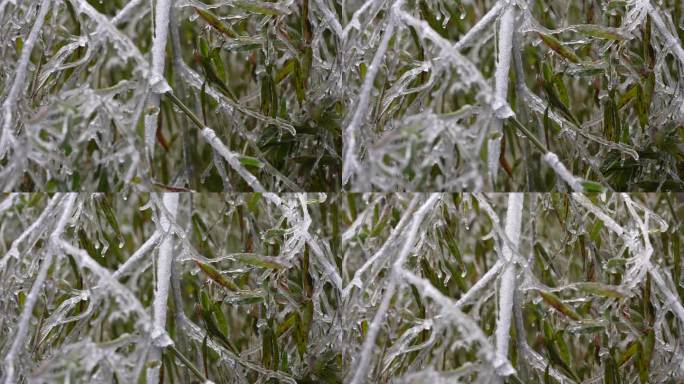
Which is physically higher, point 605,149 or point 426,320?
point 605,149

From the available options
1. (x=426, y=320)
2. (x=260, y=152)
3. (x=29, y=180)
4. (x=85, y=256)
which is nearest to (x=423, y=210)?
(x=426, y=320)

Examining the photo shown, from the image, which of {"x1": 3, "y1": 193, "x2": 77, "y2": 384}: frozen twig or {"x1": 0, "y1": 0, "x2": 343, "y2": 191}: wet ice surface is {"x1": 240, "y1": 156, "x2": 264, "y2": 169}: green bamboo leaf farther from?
{"x1": 3, "y1": 193, "x2": 77, "y2": 384}: frozen twig

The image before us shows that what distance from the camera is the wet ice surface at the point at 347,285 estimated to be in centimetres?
148

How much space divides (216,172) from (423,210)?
0.40m

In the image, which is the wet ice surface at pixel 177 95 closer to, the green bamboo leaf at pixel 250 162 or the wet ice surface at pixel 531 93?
the green bamboo leaf at pixel 250 162

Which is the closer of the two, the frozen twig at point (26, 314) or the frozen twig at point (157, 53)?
the frozen twig at point (26, 314)

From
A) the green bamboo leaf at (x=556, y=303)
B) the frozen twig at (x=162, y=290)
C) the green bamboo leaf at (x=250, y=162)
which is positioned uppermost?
the green bamboo leaf at (x=250, y=162)

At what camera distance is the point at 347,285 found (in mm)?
1558

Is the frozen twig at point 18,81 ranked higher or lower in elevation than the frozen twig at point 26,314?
higher

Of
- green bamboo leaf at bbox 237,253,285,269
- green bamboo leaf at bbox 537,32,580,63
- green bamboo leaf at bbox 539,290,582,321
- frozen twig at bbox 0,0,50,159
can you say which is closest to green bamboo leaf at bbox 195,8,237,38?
frozen twig at bbox 0,0,50,159

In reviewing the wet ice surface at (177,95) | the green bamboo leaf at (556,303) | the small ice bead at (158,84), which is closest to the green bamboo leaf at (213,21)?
the wet ice surface at (177,95)

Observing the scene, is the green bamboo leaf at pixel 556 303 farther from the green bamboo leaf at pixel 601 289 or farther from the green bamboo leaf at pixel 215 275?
the green bamboo leaf at pixel 215 275

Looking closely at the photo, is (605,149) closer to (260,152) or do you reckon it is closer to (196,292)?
(260,152)

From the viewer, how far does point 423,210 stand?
145 centimetres
